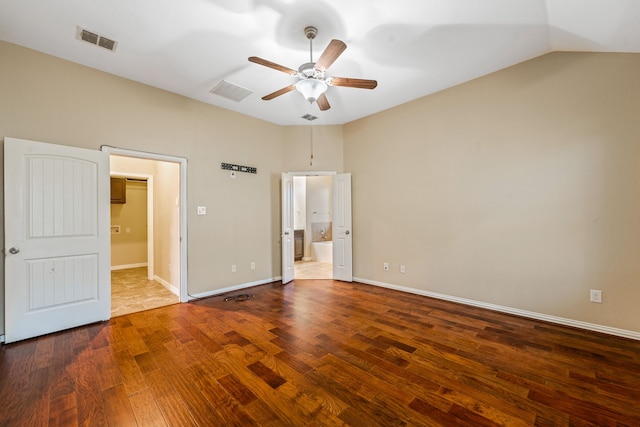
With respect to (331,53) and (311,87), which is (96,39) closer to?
(311,87)

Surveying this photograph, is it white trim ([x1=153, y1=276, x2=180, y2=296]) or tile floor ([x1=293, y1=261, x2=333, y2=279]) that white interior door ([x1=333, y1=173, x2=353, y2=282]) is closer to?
tile floor ([x1=293, y1=261, x2=333, y2=279])

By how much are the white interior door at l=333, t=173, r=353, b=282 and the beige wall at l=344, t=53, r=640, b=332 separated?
72 centimetres

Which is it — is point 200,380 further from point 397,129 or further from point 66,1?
point 397,129

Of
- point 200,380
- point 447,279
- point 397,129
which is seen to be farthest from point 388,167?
point 200,380

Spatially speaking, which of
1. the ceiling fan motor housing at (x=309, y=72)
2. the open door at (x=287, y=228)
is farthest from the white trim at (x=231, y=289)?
the ceiling fan motor housing at (x=309, y=72)

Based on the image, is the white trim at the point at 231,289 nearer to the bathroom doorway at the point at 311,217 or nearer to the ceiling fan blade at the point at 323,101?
the bathroom doorway at the point at 311,217

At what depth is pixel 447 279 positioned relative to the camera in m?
3.96

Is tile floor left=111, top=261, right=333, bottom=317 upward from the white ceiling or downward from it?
downward

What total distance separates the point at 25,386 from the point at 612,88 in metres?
5.93

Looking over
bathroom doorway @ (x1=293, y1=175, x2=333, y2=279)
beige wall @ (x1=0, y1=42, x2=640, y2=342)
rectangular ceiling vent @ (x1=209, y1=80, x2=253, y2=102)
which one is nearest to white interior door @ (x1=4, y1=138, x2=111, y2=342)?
beige wall @ (x1=0, y1=42, x2=640, y2=342)

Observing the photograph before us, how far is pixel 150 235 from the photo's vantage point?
17.8ft

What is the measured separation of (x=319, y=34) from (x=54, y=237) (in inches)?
140

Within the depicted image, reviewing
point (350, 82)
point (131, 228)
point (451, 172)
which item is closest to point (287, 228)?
point (451, 172)

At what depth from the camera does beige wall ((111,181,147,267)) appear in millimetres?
6480
